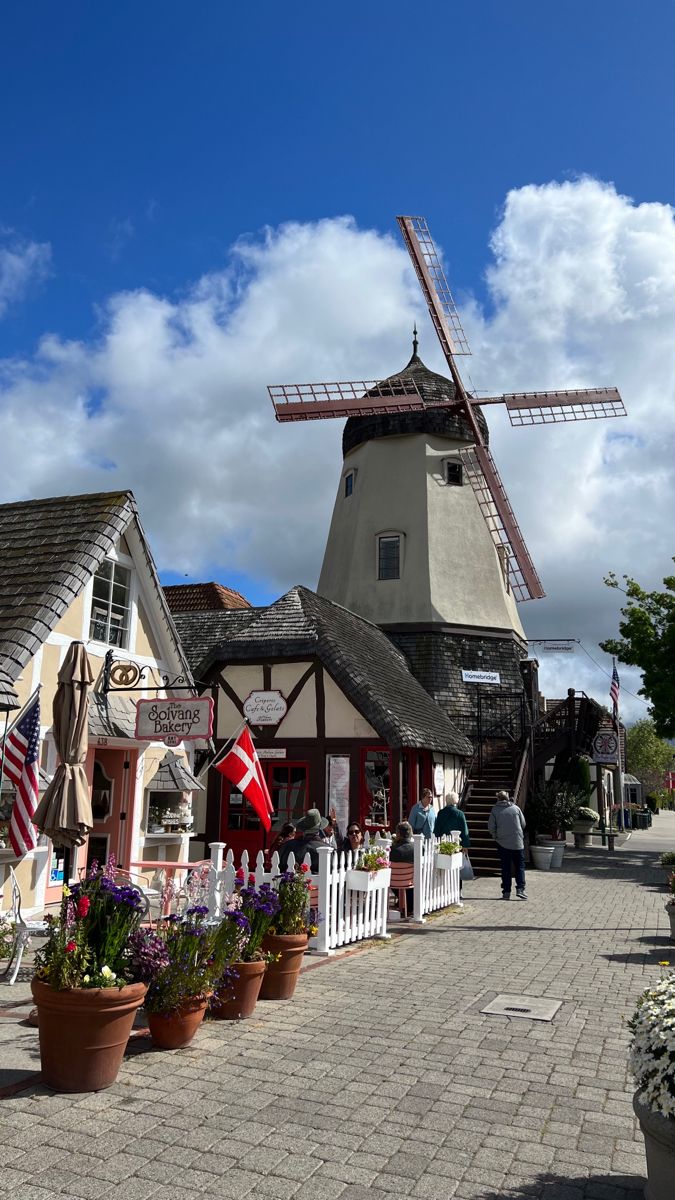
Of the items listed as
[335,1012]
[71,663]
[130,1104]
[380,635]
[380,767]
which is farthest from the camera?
[380,635]

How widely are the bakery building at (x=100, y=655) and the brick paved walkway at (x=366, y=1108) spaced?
4350 millimetres

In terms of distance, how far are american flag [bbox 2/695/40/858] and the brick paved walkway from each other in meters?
2.67

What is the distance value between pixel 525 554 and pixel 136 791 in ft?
60.0

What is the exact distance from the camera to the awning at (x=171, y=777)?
13.0 metres

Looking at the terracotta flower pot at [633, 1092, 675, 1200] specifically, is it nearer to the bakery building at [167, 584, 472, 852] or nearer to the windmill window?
the bakery building at [167, 584, 472, 852]

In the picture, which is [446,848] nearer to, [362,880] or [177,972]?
[362,880]

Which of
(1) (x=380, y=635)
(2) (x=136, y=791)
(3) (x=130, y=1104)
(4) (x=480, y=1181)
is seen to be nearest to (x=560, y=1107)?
(4) (x=480, y=1181)

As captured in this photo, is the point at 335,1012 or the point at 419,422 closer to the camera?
the point at 335,1012

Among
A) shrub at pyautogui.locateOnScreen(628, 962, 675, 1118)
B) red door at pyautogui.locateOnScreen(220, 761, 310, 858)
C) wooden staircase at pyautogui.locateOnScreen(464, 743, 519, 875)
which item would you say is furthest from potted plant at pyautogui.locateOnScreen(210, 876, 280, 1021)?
wooden staircase at pyautogui.locateOnScreen(464, 743, 519, 875)

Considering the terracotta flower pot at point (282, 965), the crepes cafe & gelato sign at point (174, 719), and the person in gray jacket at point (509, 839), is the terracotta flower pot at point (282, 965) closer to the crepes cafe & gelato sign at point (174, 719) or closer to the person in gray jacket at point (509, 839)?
the crepes cafe & gelato sign at point (174, 719)

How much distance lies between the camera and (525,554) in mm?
28094

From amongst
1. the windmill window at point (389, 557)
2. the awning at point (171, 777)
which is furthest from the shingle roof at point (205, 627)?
the awning at point (171, 777)

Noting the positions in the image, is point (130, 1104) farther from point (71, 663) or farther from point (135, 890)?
point (71, 663)

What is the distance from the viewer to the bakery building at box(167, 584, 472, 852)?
16.6 metres
